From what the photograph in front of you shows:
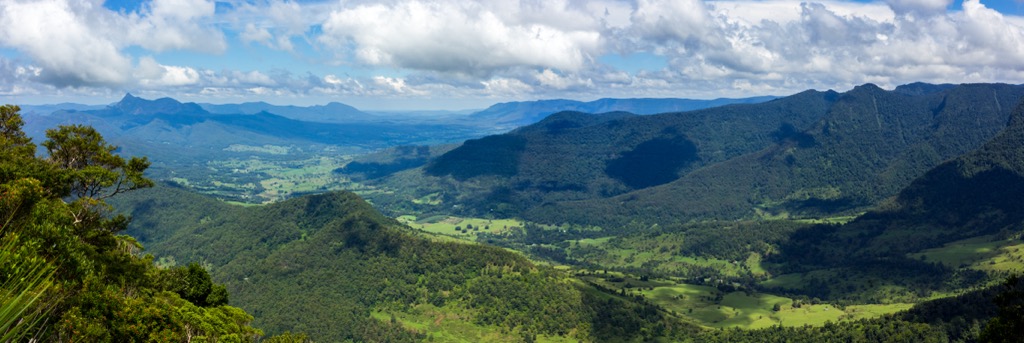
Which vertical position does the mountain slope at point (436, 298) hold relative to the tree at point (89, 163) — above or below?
below

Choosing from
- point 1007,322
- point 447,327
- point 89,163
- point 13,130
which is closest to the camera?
point 1007,322

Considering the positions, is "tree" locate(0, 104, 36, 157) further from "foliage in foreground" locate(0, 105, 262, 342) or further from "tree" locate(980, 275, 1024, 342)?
"tree" locate(980, 275, 1024, 342)

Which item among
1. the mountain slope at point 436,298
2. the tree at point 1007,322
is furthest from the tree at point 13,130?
the mountain slope at point 436,298

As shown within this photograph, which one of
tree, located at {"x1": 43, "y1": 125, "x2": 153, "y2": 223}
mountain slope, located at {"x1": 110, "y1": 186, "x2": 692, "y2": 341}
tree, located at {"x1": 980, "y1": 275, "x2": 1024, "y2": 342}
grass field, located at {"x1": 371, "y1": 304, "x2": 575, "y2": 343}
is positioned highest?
tree, located at {"x1": 43, "y1": 125, "x2": 153, "y2": 223}

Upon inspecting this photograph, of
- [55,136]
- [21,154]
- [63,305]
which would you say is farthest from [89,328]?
[55,136]

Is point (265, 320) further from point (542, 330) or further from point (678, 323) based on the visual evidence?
point (678, 323)

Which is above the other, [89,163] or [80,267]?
[89,163]

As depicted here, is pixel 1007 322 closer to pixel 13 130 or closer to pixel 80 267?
pixel 80 267

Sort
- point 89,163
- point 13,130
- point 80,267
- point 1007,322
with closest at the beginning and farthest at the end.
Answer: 1. point 80,267
2. point 1007,322
3. point 89,163
4. point 13,130

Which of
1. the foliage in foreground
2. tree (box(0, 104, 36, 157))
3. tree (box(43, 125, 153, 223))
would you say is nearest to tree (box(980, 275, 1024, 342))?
the foliage in foreground

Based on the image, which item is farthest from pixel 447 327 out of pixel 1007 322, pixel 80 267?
pixel 1007 322

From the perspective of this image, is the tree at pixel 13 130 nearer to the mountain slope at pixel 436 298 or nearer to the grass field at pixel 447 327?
the mountain slope at pixel 436 298

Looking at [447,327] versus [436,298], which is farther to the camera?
[436,298]
